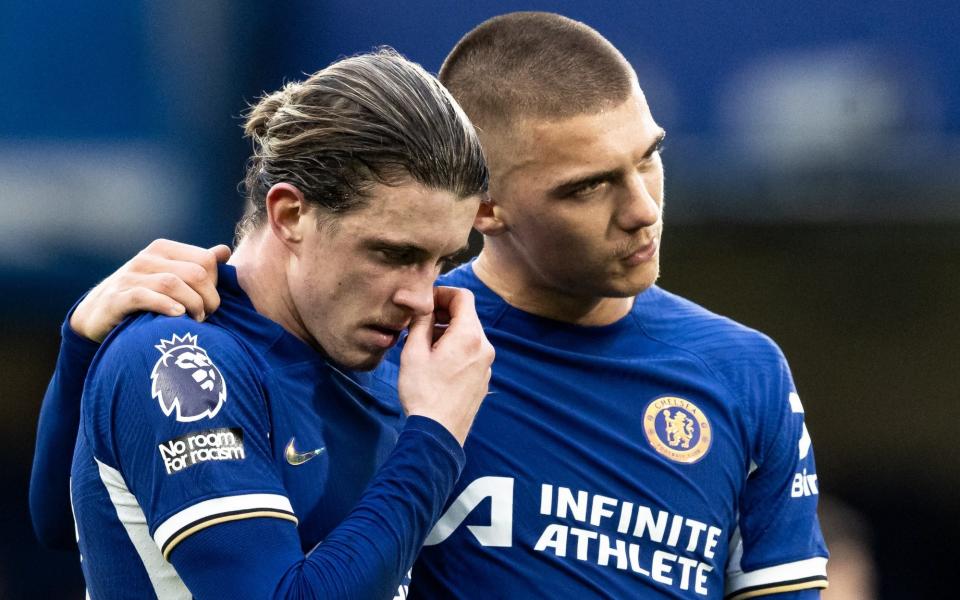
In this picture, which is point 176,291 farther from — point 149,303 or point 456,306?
point 456,306

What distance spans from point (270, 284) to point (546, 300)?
30.6 inches

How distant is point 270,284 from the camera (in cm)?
251

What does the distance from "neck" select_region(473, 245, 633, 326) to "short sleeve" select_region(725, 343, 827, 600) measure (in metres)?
0.37

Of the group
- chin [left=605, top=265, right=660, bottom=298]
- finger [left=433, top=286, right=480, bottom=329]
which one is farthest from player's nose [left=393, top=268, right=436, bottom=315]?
chin [left=605, top=265, right=660, bottom=298]

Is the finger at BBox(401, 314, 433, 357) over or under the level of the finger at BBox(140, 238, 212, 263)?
under

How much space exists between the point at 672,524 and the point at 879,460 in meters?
3.65

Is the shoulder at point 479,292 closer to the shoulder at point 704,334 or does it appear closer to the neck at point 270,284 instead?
the shoulder at point 704,334

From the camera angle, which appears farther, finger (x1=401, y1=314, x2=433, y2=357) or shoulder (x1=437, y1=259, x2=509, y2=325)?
shoulder (x1=437, y1=259, x2=509, y2=325)

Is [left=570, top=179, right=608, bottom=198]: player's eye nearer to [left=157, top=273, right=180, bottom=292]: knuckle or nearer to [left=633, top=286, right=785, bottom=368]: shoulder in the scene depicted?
[left=633, top=286, right=785, bottom=368]: shoulder

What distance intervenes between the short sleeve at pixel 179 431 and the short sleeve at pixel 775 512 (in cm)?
116

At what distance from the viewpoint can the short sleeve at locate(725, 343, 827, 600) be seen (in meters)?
2.90

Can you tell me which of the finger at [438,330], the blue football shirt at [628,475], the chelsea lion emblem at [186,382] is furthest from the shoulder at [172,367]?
the blue football shirt at [628,475]

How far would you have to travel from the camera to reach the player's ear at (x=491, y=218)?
9.87ft

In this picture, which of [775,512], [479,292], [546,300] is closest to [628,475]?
[775,512]
